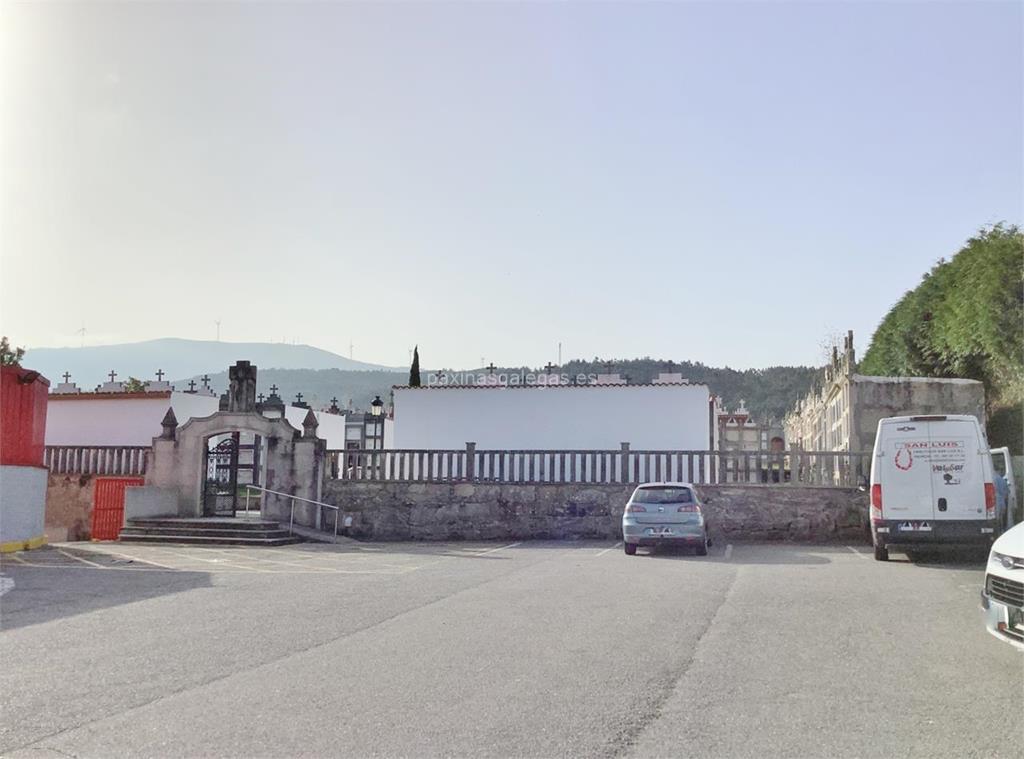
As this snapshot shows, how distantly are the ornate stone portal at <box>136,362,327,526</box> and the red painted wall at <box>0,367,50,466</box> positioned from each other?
176 inches

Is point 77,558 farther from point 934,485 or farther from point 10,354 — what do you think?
point 10,354

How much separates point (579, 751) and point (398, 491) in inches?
753

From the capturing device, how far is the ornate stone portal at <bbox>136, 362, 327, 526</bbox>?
24.2m

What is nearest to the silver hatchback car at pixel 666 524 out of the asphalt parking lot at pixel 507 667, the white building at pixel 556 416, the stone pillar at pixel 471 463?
the asphalt parking lot at pixel 507 667

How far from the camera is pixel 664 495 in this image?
18250 mm

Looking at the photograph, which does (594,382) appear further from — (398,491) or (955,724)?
(955,724)

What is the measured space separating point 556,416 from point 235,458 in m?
10.1

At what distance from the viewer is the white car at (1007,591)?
6.91 meters

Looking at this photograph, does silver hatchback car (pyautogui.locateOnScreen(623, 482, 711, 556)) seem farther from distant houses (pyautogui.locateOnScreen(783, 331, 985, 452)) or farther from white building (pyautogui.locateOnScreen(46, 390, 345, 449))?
white building (pyautogui.locateOnScreen(46, 390, 345, 449))

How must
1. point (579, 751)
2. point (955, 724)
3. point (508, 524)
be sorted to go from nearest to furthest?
point (579, 751)
point (955, 724)
point (508, 524)

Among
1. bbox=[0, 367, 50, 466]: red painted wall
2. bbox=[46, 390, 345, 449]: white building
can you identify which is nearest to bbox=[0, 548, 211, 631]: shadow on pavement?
bbox=[0, 367, 50, 466]: red painted wall

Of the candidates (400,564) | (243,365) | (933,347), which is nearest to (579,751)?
(400,564)

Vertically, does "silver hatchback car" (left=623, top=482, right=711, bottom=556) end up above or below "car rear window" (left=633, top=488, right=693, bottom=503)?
below

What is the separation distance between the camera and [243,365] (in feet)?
81.4
